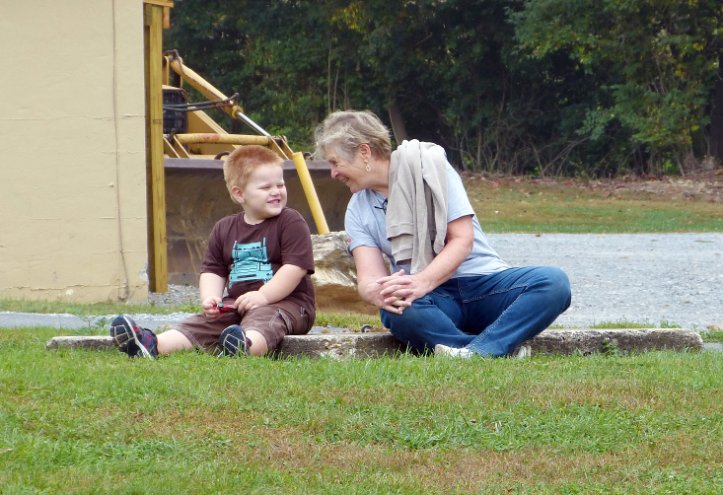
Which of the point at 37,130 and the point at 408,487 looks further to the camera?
the point at 37,130

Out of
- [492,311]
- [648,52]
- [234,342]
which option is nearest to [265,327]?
[234,342]

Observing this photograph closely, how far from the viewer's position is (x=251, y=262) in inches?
224

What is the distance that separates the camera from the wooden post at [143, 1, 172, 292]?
9680mm

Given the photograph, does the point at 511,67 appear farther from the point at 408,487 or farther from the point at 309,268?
the point at 408,487

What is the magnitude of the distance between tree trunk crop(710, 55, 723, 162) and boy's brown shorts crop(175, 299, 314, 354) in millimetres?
21706

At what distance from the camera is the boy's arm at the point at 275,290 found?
5469 mm

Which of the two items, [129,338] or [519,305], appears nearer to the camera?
[129,338]

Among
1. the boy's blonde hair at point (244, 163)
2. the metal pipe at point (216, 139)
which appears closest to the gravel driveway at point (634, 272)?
the boy's blonde hair at point (244, 163)

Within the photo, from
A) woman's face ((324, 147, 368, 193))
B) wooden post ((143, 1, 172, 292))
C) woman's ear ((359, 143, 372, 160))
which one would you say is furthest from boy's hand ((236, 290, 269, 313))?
wooden post ((143, 1, 172, 292))

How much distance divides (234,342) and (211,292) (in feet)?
1.62

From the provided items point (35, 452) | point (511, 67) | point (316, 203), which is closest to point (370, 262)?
point (35, 452)

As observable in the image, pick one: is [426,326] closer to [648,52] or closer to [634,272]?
[634,272]

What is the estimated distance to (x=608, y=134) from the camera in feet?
89.6

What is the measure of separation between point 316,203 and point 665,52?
→ 16.6 meters
